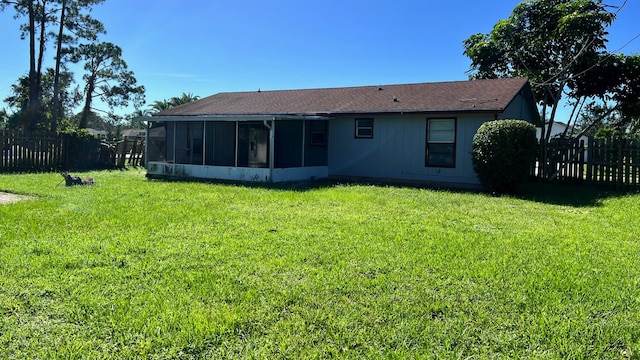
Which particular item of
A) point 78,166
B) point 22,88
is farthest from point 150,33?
point 22,88

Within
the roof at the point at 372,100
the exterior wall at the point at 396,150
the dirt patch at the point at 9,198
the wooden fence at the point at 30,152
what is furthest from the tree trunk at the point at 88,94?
the dirt patch at the point at 9,198

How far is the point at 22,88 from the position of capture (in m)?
35.7

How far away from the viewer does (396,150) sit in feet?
47.0

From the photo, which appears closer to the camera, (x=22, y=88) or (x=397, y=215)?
(x=397, y=215)

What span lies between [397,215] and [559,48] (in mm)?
14834

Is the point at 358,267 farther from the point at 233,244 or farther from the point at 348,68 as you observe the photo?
the point at 348,68

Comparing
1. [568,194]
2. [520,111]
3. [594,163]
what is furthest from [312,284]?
[520,111]

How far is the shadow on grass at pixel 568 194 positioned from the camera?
10.2 meters

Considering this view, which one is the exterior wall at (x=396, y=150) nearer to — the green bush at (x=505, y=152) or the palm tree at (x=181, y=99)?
the green bush at (x=505, y=152)

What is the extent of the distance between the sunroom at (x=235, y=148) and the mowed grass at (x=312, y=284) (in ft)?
21.1

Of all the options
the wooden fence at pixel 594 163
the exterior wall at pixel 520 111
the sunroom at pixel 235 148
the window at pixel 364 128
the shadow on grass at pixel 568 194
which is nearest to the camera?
the shadow on grass at pixel 568 194

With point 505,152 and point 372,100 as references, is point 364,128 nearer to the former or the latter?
point 372,100

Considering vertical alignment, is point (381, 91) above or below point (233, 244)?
above

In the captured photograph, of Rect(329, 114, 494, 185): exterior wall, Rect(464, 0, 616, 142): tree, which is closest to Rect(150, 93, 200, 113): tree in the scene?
Rect(464, 0, 616, 142): tree
